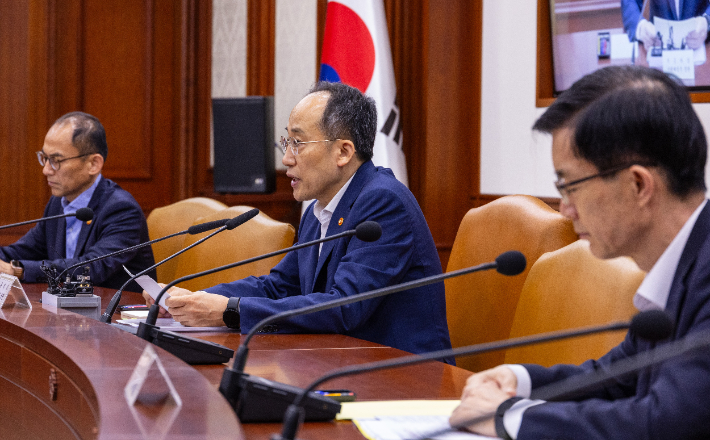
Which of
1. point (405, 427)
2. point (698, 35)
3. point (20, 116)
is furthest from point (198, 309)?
point (20, 116)

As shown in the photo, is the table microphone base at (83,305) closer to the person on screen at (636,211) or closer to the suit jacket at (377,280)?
the suit jacket at (377,280)

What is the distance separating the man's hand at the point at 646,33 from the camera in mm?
3020

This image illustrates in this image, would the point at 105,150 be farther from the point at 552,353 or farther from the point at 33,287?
the point at 552,353

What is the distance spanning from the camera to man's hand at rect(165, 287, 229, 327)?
205cm

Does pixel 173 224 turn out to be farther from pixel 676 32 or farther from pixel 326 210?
pixel 676 32

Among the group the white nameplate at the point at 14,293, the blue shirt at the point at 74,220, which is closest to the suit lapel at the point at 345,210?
the white nameplate at the point at 14,293

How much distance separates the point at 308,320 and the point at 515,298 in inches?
23.1

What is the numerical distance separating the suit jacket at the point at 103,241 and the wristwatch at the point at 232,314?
1.23 meters

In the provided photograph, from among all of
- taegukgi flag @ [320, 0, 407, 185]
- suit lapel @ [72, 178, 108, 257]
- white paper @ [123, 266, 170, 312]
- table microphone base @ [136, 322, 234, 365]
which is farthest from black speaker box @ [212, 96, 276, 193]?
table microphone base @ [136, 322, 234, 365]

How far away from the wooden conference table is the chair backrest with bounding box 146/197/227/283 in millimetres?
1309

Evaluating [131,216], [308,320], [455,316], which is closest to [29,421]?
[308,320]

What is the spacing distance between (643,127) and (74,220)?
288 centimetres

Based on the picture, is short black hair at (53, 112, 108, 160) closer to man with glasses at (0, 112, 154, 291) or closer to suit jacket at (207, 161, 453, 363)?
man with glasses at (0, 112, 154, 291)

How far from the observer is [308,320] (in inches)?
80.9
